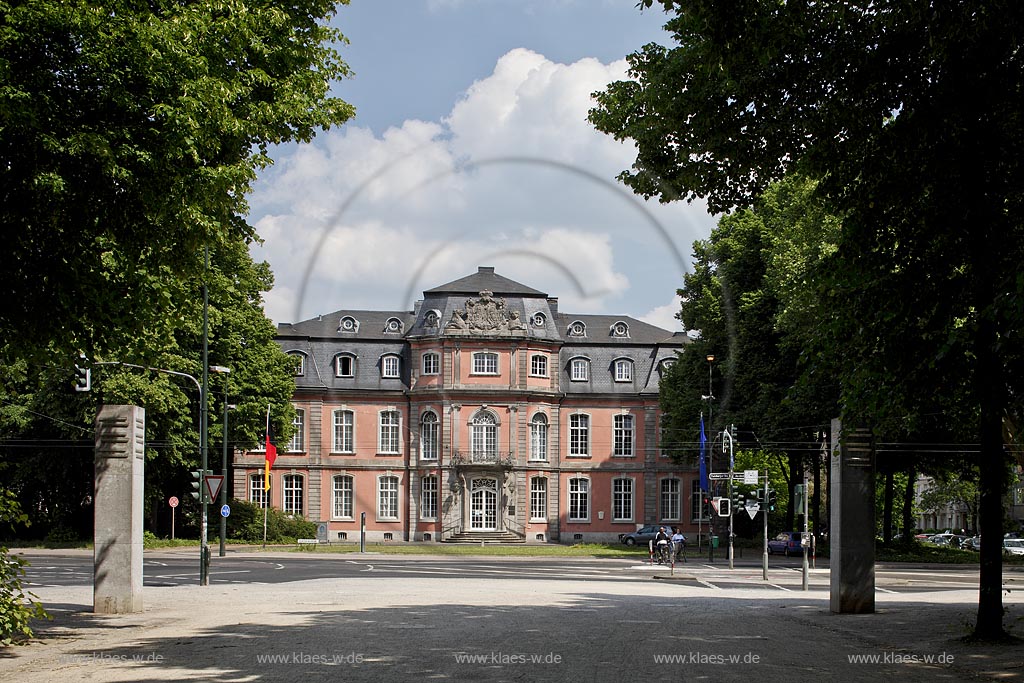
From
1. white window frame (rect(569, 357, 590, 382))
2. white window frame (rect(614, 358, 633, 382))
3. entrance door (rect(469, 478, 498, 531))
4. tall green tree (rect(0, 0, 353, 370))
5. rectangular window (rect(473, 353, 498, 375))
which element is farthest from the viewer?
white window frame (rect(614, 358, 633, 382))

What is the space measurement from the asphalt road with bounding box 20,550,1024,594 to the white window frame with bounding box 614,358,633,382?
27.7m

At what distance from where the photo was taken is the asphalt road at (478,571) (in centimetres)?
3516

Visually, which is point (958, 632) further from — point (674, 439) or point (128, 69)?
point (674, 439)

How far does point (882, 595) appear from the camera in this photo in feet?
101

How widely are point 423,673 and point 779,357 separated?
1606 inches

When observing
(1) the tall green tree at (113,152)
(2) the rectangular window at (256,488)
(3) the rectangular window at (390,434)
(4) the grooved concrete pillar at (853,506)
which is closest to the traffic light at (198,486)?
(1) the tall green tree at (113,152)

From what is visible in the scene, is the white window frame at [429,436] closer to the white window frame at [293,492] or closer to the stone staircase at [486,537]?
the stone staircase at [486,537]

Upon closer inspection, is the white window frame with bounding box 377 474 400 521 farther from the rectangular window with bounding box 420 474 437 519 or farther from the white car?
the white car

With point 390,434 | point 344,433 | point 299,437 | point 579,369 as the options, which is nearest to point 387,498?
point 390,434

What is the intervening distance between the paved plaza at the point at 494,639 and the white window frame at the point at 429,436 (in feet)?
163

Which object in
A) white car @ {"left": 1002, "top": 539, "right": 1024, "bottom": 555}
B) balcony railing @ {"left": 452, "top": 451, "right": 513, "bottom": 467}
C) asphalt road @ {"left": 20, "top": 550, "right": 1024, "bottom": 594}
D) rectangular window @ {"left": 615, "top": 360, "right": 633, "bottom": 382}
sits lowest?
white car @ {"left": 1002, "top": 539, "right": 1024, "bottom": 555}

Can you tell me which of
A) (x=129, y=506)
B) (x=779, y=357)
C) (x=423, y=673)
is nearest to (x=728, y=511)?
(x=779, y=357)

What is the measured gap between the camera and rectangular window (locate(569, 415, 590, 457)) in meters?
81.4

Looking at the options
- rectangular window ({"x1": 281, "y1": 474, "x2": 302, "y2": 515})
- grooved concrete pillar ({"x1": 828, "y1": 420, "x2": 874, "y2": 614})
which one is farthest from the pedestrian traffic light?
rectangular window ({"x1": 281, "y1": 474, "x2": 302, "y2": 515})
